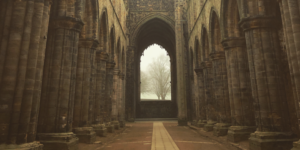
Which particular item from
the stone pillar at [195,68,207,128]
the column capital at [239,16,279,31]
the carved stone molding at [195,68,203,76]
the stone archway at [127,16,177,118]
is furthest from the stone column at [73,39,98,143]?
the stone archway at [127,16,177,118]

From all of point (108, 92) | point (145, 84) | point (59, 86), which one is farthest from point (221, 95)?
point (145, 84)

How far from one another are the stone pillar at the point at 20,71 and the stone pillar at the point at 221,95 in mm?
8523

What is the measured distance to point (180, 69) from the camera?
19219 mm

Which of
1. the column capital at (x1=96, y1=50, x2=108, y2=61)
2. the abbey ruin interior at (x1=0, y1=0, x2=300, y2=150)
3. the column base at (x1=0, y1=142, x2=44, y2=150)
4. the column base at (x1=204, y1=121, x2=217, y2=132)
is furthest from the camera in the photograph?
the column base at (x1=204, y1=121, x2=217, y2=132)

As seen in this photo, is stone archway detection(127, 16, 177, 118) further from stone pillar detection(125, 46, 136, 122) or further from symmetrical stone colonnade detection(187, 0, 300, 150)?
symmetrical stone colonnade detection(187, 0, 300, 150)

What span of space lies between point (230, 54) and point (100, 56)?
6.81 meters

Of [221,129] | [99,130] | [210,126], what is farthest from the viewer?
[210,126]

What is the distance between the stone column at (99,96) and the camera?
35.2ft

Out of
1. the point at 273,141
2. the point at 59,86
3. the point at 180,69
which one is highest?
the point at 180,69

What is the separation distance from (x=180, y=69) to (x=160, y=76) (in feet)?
82.3

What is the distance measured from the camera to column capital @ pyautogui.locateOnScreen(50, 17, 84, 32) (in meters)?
6.97

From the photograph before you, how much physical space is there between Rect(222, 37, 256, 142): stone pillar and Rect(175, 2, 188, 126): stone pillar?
913 cm

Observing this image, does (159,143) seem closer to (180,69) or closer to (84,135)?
(84,135)

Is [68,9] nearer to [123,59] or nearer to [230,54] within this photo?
[230,54]
